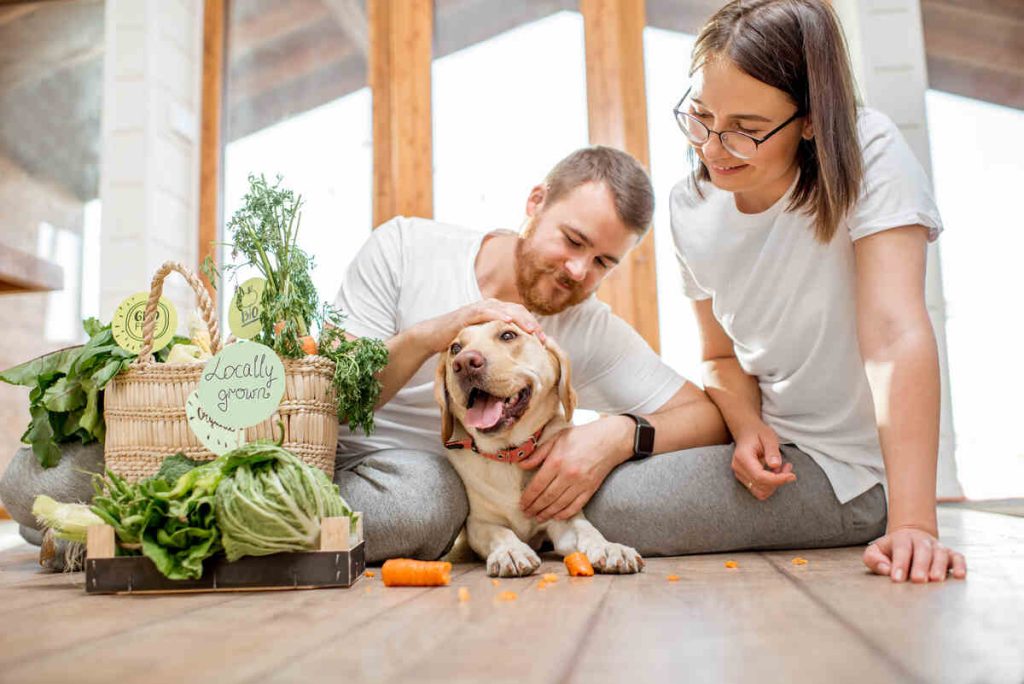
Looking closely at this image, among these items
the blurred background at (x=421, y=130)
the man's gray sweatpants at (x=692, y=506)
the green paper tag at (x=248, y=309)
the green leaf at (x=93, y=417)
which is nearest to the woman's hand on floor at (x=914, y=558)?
the man's gray sweatpants at (x=692, y=506)

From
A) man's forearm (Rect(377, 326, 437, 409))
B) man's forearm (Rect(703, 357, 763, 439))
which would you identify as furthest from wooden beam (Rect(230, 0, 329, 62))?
man's forearm (Rect(703, 357, 763, 439))

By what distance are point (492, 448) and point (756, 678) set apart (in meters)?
1.10

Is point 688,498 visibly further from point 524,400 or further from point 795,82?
point 795,82

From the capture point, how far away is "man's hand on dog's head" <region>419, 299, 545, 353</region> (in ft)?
5.69

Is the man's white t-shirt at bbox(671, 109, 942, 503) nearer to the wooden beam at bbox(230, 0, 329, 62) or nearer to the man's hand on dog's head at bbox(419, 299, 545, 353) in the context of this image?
the man's hand on dog's head at bbox(419, 299, 545, 353)

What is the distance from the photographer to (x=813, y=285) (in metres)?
1.79

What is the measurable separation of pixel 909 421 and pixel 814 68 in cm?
65

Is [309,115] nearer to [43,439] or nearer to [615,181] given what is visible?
[615,181]

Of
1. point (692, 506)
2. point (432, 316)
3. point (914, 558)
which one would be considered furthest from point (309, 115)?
point (914, 558)

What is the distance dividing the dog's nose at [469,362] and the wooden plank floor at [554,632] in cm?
42

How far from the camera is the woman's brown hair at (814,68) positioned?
1518 millimetres

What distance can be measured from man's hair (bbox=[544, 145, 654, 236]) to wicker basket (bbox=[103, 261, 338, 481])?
2.58 feet

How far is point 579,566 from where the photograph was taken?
4.84 ft

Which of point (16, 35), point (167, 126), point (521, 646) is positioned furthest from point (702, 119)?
point (16, 35)
